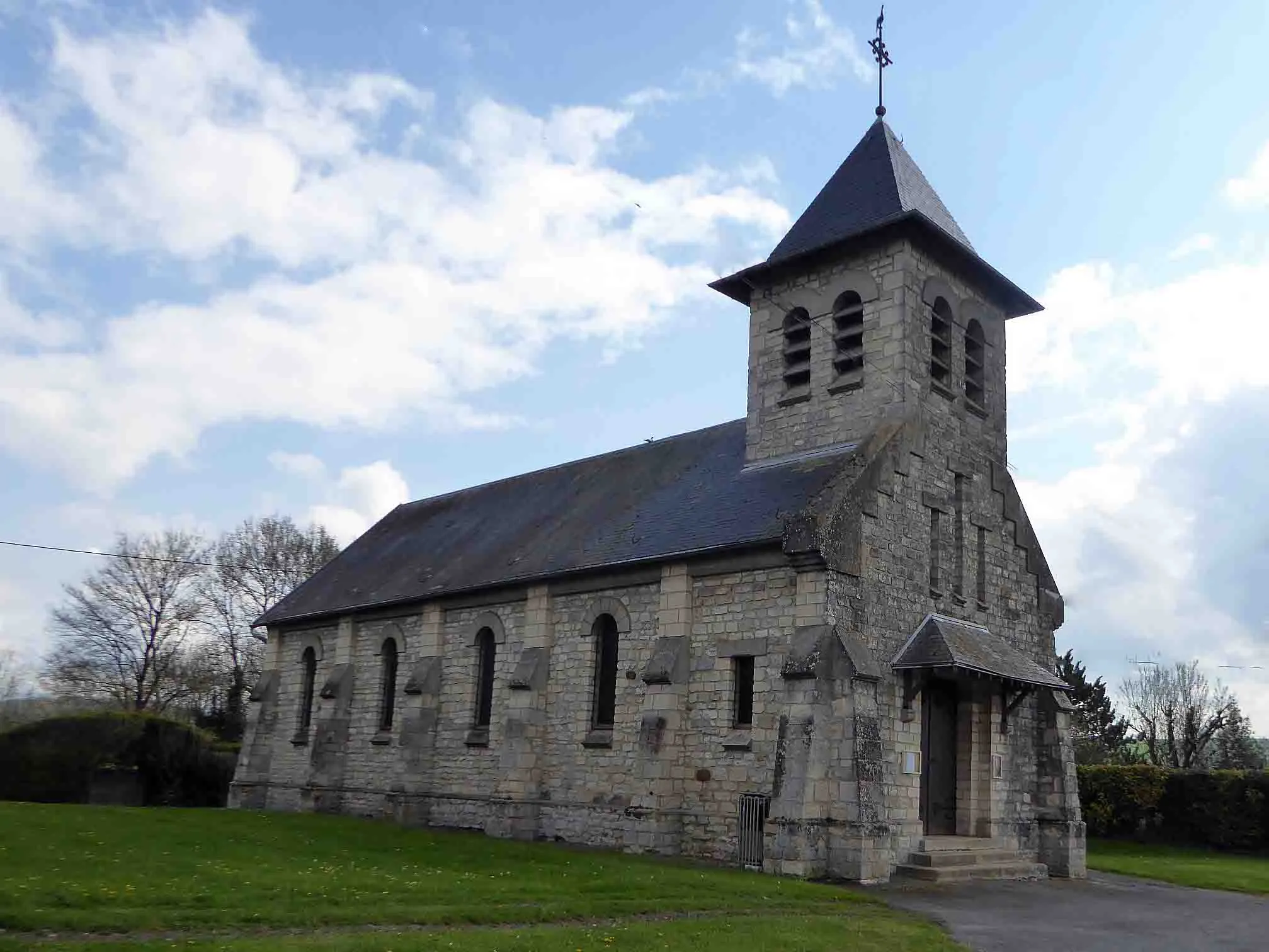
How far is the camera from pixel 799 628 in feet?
57.4

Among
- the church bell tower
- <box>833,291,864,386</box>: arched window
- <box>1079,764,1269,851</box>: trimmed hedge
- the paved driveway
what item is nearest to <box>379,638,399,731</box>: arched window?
the church bell tower

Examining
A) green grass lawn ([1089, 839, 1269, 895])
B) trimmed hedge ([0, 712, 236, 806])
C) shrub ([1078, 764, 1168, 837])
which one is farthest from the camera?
shrub ([1078, 764, 1168, 837])

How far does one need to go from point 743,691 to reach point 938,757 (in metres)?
3.98

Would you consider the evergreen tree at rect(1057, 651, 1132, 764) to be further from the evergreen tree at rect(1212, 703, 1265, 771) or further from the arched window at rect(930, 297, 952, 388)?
the arched window at rect(930, 297, 952, 388)

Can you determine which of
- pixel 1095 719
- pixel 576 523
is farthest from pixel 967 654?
pixel 1095 719

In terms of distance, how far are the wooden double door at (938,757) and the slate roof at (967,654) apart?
1.04 metres

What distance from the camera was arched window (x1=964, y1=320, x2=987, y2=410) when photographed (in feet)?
73.9

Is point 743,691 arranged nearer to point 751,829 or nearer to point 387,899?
point 751,829

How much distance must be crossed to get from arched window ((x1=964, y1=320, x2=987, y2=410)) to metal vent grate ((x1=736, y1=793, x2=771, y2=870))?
9620 millimetres

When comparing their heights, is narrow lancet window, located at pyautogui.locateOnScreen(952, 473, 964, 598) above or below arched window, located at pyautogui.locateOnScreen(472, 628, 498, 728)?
above

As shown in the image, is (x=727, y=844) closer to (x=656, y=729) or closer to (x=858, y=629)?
(x=656, y=729)

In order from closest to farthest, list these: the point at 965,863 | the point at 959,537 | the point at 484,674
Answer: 1. the point at 965,863
2. the point at 959,537
3. the point at 484,674

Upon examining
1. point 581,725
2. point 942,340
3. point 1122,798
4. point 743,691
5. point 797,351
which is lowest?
point 1122,798

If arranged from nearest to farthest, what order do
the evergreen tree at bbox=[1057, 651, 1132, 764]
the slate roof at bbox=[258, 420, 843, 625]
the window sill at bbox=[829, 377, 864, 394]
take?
the slate roof at bbox=[258, 420, 843, 625] < the window sill at bbox=[829, 377, 864, 394] < the evergreen tree at bbox=[1057, 651, 1132, 764]
